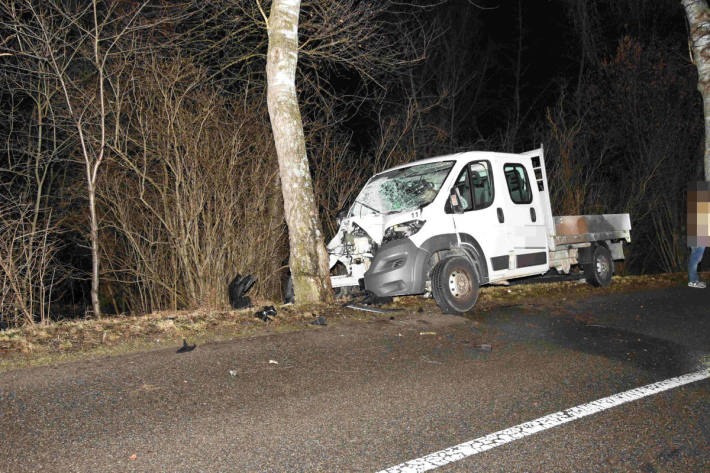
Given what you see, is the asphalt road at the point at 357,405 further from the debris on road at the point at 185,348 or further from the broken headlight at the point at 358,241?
the broken headlight at the point at 358,241

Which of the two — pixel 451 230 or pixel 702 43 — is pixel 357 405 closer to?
pixel 451 230

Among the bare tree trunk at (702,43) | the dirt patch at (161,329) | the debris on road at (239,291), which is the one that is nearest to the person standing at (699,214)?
the dirt patch at (161,329)

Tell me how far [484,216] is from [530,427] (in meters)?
4.82

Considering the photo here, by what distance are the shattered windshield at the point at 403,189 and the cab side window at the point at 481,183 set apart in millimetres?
384

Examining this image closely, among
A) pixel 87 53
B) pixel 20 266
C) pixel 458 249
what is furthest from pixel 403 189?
pixel 20 266

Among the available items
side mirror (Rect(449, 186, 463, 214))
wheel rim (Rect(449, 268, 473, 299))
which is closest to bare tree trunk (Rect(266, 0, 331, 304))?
wheel rim (Rect(449, 268, 473, 299))

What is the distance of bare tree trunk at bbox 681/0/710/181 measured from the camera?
1378 cm

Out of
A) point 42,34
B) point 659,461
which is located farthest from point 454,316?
point 42,34

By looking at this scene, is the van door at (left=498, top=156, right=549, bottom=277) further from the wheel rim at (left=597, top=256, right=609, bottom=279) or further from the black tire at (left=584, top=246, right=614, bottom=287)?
the wheel rim at (left=597, top=256, right=609, bottom=279)

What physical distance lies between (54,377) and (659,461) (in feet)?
14.5

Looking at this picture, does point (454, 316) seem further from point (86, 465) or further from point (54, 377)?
point (86, 465)

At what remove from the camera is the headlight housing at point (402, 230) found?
7.52 m

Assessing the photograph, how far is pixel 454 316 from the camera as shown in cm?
762

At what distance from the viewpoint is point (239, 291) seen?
27.2 ft
